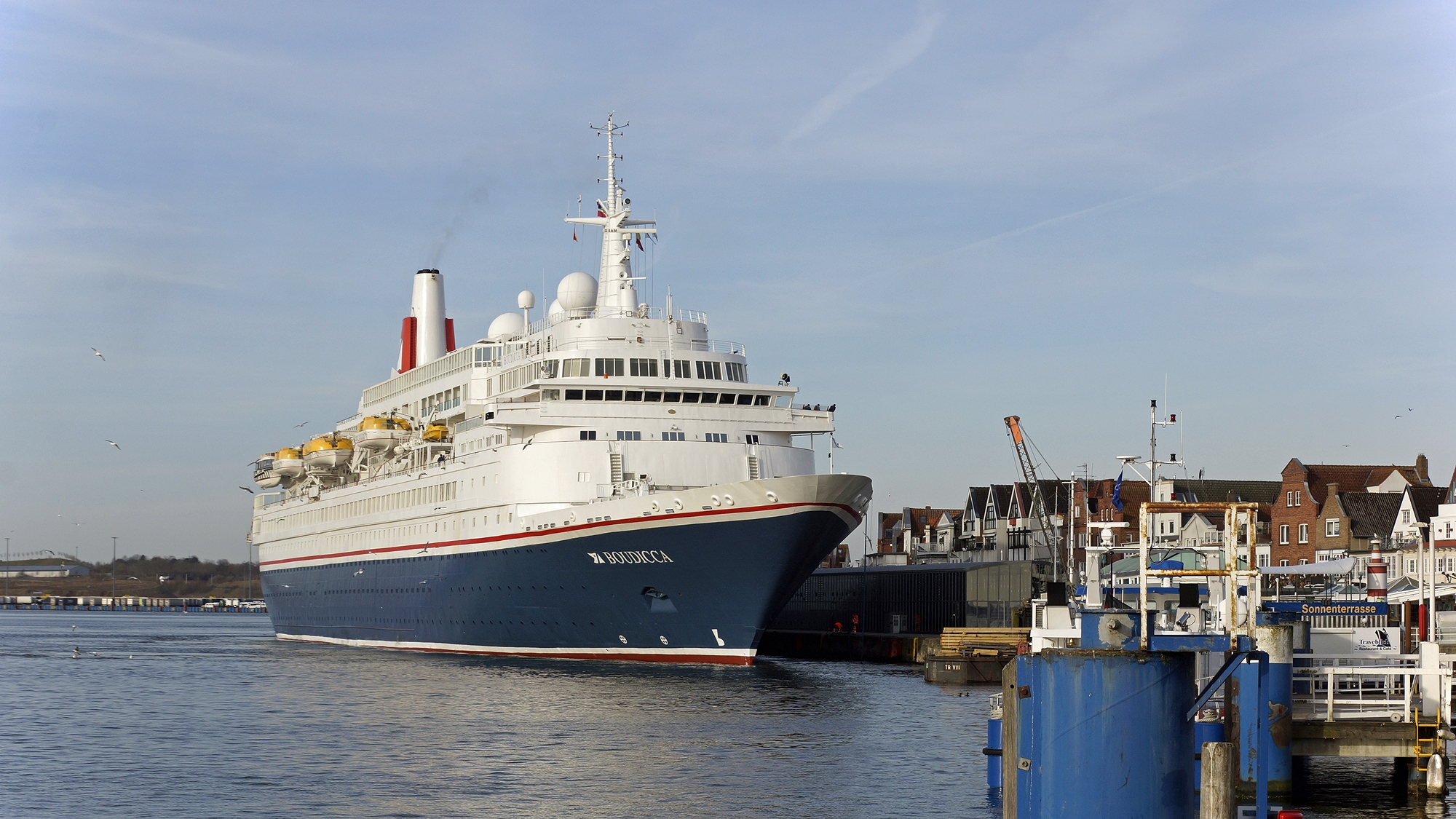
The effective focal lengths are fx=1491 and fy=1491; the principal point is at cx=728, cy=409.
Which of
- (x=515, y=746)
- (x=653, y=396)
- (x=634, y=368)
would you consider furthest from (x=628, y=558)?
(x=515, y=746)

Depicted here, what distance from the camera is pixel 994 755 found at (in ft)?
80.9

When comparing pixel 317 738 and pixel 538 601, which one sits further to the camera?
pixel 538 601

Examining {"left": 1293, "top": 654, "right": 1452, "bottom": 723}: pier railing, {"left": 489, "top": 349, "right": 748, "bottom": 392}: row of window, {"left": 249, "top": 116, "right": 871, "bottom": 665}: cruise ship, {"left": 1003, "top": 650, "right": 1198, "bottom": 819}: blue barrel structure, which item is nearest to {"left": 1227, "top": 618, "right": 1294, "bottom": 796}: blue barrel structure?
{"left": 1293, "top": 654, "right": 1452, "bottom": 723}: pier railing

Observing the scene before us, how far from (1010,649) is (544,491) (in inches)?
678

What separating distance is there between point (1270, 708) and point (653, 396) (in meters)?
33.5

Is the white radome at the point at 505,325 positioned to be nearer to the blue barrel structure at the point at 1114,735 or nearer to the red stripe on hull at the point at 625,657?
the red stripe on hull at the point at 625,657

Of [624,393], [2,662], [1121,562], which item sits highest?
[624,393]

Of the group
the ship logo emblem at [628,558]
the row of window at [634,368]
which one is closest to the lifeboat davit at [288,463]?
the row of window at [634,368]

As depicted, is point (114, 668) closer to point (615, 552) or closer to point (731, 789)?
point (615, 552)

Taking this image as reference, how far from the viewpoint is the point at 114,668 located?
61.2 m

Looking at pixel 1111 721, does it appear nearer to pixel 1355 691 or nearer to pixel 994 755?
pixel 994 755

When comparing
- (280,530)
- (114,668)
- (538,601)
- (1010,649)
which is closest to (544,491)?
(538,601)

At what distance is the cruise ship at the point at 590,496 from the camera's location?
155ft

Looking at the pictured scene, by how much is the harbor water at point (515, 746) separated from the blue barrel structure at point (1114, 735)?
954 centimetres
